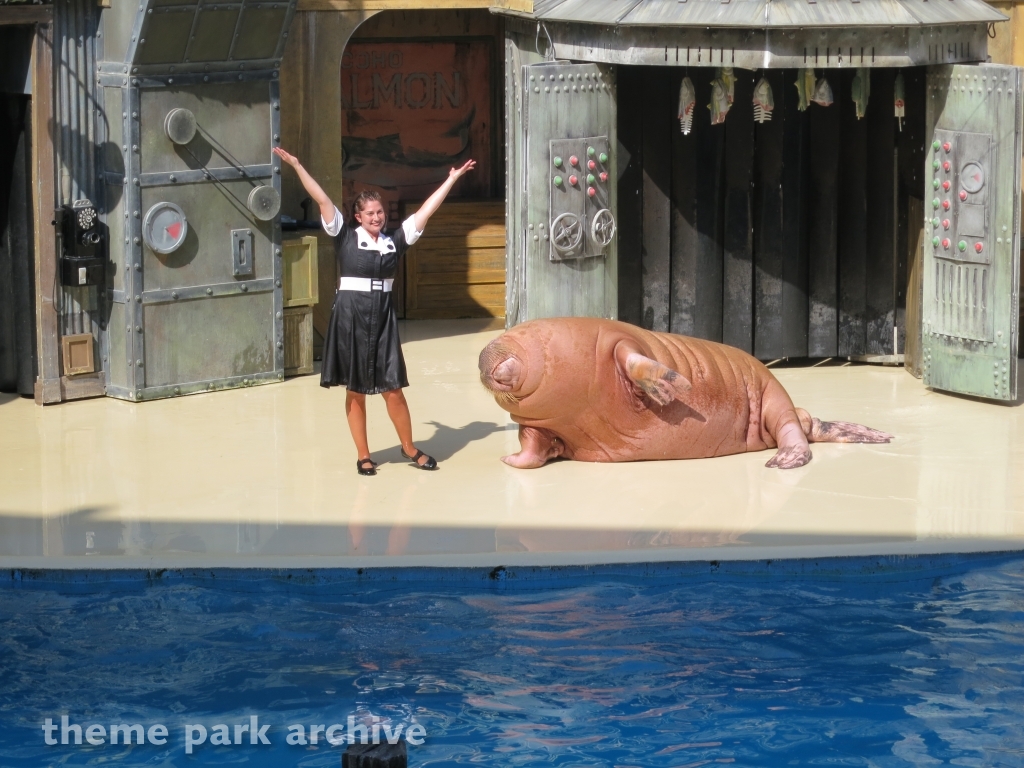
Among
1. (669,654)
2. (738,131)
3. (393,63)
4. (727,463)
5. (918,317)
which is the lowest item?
(669,654)

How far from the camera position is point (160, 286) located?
35.9ft

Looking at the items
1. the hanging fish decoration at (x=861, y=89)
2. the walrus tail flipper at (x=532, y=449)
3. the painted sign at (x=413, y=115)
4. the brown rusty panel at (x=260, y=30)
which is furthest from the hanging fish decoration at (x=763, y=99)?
the painted sign at (x=413, y=115)

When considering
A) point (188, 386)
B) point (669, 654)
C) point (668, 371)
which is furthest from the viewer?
point (188, 386)

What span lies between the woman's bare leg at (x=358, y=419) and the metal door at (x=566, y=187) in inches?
74.7

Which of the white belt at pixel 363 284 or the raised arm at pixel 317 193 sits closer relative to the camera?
the raised arm at pixel 317 193

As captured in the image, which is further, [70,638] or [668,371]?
[668,371]

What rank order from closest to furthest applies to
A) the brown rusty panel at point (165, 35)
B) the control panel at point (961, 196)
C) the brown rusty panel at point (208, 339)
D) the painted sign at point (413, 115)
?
the brown rusty panel at point (165, 35) < the control panel at point (961, 196) < the brown rusty panel at point (208, 339) < the painted sign at point (413, 115)

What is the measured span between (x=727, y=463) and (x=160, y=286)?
3962 millimetres

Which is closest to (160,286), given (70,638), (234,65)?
(234,65)

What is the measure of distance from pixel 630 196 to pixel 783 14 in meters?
2.18

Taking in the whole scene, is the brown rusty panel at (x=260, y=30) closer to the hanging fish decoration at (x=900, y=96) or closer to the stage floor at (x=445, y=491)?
the stage floor at (x=445, y=491)

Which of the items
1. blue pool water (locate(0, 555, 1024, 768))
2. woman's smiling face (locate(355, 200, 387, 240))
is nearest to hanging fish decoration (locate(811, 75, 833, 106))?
woman's smiling face (locate(355, 200, 387, 240))

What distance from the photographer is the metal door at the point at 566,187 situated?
34.8ft

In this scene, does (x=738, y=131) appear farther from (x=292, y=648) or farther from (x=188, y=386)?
(x=292, y=648)
